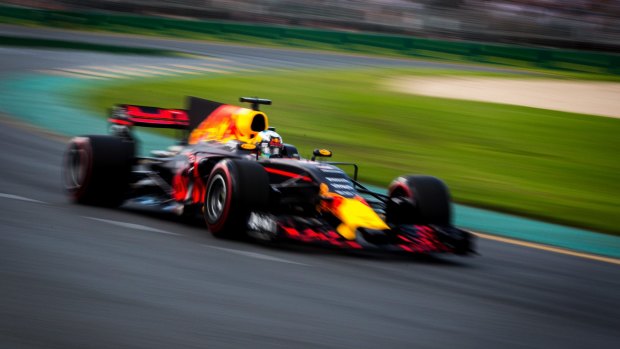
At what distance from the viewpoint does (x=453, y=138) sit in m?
17.1

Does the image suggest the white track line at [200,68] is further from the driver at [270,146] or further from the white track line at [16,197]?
the driver at [270,146]

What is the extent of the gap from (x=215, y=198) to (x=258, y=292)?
7.06ft

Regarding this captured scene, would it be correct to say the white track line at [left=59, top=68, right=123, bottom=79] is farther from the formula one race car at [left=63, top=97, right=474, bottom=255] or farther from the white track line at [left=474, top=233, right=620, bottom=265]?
the white track line at [left=474, top=233, right=620, bottom=265]

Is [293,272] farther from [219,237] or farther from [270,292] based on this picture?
[219,237]

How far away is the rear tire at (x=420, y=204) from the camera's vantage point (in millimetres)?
8961

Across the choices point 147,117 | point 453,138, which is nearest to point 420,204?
point 147,117

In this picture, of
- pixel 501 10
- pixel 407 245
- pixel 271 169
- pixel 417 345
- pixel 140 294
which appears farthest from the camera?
pixel 501 10

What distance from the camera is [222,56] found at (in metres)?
31.4

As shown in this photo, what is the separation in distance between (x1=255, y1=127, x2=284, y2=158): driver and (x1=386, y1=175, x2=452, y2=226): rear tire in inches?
46.2

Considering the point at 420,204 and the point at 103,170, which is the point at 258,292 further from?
the point at 103,170

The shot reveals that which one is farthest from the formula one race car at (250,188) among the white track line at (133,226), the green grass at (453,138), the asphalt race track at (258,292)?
the green grass at (453,138)

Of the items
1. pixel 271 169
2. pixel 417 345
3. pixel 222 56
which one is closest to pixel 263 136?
pixel 271 169

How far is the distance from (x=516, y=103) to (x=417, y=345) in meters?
16.6

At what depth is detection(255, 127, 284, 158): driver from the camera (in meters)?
9.48
